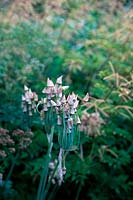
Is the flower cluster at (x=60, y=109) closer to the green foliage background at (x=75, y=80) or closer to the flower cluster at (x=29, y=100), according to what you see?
the flower cluster at (x=29, y=100)

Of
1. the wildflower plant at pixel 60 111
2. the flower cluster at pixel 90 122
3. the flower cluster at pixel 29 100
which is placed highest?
the flower cluster at pixel 90 122

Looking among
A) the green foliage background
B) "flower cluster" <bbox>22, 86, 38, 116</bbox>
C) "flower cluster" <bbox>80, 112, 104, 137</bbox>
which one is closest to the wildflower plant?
"flower cluster" <bbox>22, 86, 38, 116</bbox>

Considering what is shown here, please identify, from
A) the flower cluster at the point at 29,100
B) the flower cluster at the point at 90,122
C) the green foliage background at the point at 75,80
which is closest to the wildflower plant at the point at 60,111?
the flower cluster at the point at 29,100

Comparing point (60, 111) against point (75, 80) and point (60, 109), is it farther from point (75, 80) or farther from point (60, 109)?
point (75, 80)

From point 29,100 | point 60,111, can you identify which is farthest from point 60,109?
point 29,100

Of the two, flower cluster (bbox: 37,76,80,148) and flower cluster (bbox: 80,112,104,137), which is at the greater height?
flower cluster (bbox: 80,112,104,137)

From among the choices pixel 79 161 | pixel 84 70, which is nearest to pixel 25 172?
pixel 79 161

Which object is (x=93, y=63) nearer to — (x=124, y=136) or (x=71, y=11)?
(x=71, y=11)

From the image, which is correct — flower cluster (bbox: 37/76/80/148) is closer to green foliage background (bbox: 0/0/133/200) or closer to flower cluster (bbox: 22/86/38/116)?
flower cluster (bbox: 22/86/38/116)
